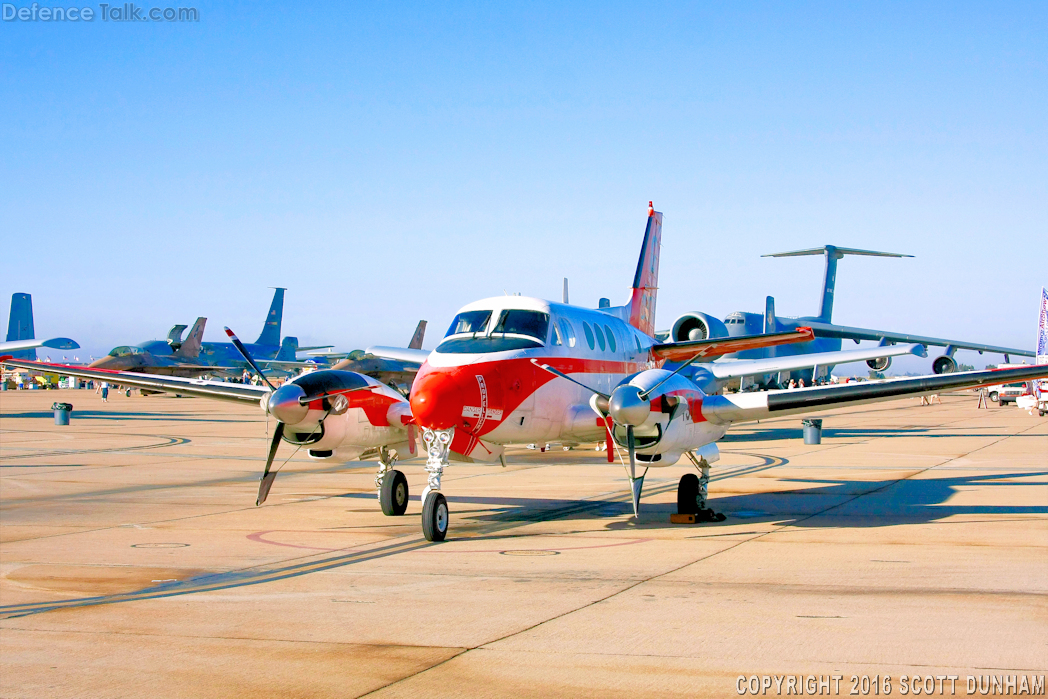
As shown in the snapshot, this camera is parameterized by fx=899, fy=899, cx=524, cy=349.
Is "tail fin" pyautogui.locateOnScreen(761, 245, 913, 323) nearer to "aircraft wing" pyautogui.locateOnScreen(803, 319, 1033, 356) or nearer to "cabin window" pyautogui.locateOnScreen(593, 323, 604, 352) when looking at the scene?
"aircraft wing" pyautogui.locateOnScreen(803, 319, 1033, 356)

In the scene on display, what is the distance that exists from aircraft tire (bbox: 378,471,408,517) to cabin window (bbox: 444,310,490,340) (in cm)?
267

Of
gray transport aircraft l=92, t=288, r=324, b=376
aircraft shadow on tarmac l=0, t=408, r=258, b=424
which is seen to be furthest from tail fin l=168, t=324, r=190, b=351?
aircraft shadow on tarmac l=0, t=408, r=258, b=424

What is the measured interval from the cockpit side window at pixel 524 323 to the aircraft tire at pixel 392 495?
3.11 meters

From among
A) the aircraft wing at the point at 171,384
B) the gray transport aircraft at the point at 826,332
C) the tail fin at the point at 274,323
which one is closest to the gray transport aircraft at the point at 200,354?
the tail fin at the point at 274,323

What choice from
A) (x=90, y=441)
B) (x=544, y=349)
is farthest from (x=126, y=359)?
(x=544, y=349)

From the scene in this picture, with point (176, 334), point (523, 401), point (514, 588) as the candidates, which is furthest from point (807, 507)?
point (176, 334)

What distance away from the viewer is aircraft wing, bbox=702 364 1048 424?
12422 mm

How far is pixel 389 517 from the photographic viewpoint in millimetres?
13594

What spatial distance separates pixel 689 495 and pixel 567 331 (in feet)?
9.58

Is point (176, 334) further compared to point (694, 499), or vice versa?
point (176, 334)

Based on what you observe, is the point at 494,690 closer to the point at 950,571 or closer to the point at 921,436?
the point at 950,571

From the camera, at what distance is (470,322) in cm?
1250

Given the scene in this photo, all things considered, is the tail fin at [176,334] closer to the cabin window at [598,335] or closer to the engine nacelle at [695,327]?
the engine nacelle at [695,327]

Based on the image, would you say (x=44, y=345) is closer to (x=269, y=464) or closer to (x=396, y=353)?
(x=396, y=353)
